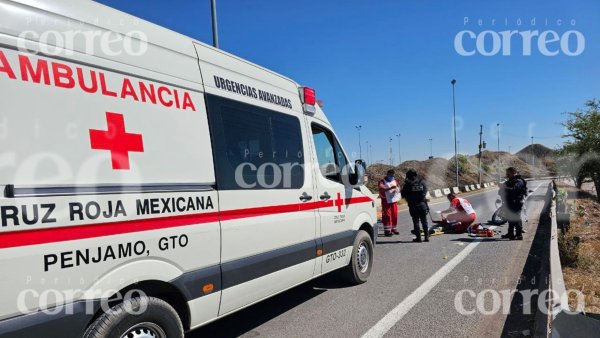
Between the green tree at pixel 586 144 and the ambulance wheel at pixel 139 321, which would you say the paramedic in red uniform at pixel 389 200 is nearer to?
the ambulance wheel at pixel 139 321

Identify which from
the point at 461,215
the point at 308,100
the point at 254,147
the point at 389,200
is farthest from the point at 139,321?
the point at 461,215

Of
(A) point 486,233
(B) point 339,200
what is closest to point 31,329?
(B) point 339,200

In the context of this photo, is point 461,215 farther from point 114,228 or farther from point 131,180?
point 114,228

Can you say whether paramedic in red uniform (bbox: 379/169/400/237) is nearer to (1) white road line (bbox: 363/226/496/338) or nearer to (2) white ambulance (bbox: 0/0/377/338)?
(1) white road line (bbox: 363/226/496/338)

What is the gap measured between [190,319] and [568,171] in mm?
28844

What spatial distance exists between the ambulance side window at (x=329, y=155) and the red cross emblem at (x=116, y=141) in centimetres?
262

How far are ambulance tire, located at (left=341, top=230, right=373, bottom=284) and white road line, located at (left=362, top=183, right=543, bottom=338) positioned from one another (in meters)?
0.76

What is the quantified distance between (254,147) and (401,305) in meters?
2.60

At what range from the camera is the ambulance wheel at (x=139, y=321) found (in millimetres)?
2611

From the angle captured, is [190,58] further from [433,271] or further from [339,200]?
[433,271]

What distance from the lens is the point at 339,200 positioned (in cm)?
536

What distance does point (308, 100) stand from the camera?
16.9ft

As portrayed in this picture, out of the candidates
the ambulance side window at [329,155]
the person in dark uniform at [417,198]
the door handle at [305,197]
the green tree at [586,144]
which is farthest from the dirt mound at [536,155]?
the door handle at [305,197]

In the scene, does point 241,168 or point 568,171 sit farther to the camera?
point 568,171
